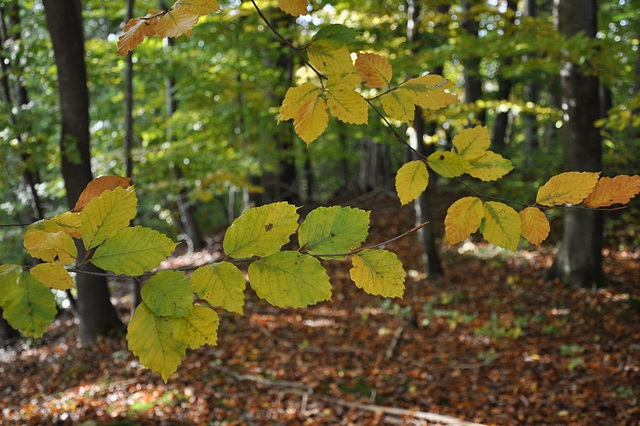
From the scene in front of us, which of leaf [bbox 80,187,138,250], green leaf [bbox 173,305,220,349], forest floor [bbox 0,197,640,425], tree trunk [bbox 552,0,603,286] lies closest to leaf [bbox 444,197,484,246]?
green leaf [bbox 173,305,220,349]

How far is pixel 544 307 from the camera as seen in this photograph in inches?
224

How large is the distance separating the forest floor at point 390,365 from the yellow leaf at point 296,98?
3358 mm

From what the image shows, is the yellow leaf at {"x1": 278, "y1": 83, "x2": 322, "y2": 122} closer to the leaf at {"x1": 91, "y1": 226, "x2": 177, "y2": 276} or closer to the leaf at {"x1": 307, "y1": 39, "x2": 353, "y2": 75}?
the leaf at {"x1": 307, "y1": 39, "x2": 353, "y2": 75}

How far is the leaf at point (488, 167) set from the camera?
0.81 metres

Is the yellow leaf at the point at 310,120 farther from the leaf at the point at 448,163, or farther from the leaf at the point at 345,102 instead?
the leaf at the point at 448,163

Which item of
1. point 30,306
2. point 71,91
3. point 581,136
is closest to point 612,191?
point 30,306

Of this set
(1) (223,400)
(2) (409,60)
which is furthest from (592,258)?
(1) (223,400)

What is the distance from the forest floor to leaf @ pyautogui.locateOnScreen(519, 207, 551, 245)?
3.14 meters

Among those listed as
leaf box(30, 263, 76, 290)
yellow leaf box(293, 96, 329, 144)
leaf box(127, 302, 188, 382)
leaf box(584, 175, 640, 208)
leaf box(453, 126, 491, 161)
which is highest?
yellow leaf box(293, 96, 329, 144)

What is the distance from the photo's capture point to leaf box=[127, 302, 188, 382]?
65cm

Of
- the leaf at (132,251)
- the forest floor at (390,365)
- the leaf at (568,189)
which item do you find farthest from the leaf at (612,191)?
the forest floor at (390,365)

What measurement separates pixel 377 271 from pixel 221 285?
27cm

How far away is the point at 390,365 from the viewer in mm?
4598

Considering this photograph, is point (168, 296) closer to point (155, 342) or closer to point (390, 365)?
point (155, 342)
